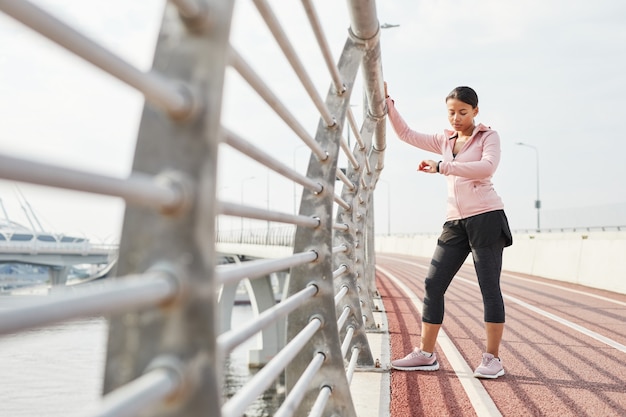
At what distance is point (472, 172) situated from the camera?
4.41 metres

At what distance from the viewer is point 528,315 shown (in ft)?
27.9

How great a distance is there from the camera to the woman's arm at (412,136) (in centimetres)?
513

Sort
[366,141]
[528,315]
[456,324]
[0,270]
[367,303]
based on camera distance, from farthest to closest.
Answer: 1. [0,270]
2. [528,315]
3. [456,324]
4. [367,303]
5. [366,141]

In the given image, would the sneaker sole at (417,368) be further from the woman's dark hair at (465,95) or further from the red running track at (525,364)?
the woman's dark hair at (465,95)

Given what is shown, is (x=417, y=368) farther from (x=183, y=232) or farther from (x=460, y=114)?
(x=183, y=232)

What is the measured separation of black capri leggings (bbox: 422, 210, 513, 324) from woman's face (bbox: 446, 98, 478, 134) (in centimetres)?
66

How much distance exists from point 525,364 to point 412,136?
1.94 meters

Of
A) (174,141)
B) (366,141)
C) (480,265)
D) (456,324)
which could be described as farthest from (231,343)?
(456,324)

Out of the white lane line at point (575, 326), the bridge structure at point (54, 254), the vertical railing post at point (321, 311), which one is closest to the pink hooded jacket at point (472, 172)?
the vertical railing post at point (321, 311)

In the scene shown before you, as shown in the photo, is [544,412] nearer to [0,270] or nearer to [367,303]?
[367,303]

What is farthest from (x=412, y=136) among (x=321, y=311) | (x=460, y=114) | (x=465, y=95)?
(x=321, y=311)

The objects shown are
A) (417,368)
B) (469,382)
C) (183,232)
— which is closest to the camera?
(183,232)

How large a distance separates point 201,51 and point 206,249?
1.06ft

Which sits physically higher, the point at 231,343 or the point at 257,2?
the point at 257,2
